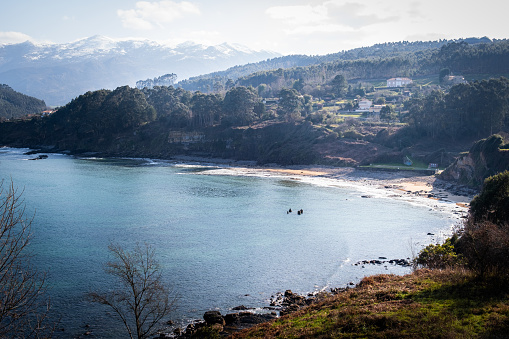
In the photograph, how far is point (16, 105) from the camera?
184875 mm

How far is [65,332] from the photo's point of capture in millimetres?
21750

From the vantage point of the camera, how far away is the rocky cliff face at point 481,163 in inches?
2141

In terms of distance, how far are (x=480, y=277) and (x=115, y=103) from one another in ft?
373

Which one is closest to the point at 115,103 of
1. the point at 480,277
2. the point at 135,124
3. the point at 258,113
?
the point at 135,124

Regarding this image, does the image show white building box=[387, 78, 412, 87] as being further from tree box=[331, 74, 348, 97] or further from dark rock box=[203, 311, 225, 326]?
dark rock box=[203, 311, 225, 326]

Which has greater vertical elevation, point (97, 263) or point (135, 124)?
point (135, 124)

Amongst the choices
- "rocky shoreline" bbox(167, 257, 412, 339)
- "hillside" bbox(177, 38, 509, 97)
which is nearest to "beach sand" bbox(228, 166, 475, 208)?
"rocky shoreline" bbox(167, 257, 412, 339)

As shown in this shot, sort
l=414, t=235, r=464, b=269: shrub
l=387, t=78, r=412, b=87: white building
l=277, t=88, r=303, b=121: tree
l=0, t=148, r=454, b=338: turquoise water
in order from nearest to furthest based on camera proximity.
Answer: l=414, t=235, r=464, b=269: shrub < l=0, t=148, r=454, b=338: turquoise water < l=277, t=88, r=303, b=121: tree < l=387, t=78, r=412, b=87: white building

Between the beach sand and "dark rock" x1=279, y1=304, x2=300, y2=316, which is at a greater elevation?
the beach sand

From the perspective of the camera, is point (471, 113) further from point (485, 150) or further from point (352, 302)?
point (352, 302)

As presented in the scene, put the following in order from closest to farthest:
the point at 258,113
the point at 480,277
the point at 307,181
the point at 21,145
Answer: the point at 480,277 → the point at 307,181 → the point at 258,113 → the point at 21,145

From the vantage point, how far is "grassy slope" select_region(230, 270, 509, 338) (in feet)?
48.1

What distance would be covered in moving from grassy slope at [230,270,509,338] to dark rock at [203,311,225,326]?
2.69m

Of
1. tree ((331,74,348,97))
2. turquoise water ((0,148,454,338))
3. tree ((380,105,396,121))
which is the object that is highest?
tree ((331,74,348,97))
